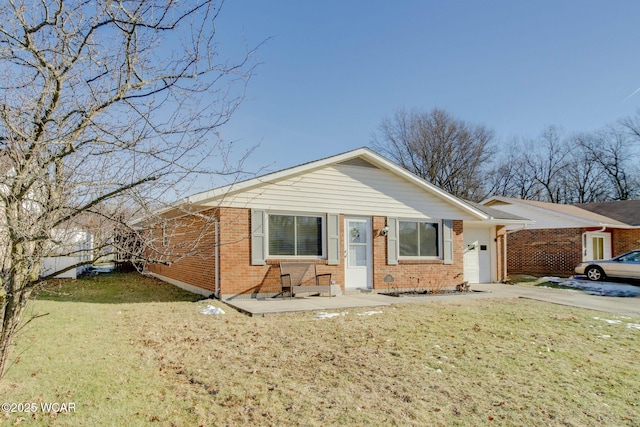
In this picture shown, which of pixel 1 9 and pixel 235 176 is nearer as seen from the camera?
pixel 1 9

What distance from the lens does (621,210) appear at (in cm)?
2344

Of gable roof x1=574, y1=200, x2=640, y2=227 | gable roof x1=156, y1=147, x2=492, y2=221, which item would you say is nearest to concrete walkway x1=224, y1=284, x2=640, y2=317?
gable roof x1=156, y1=147, x2=492, y2=221

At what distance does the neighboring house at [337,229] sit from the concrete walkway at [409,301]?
2.87 feet

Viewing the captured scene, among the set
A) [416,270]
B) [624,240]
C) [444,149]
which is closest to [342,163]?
[416,270]

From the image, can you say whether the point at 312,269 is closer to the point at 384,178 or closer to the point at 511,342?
the point at 384,178

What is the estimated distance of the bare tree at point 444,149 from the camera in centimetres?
3622

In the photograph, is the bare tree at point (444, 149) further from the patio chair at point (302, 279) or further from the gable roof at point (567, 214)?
the patio chair at point (302, 279)

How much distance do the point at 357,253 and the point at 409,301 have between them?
94.2 inches

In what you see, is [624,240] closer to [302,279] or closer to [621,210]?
[621,210]

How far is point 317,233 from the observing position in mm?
11930

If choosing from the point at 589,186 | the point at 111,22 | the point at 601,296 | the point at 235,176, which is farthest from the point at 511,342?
the point at 589,186

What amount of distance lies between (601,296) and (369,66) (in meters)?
11.0

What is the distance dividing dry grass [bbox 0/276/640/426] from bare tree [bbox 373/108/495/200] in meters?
28.7

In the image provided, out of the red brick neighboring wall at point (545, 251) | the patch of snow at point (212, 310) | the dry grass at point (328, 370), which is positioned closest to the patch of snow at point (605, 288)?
the red brick neighboring wall at point (545, 251)
